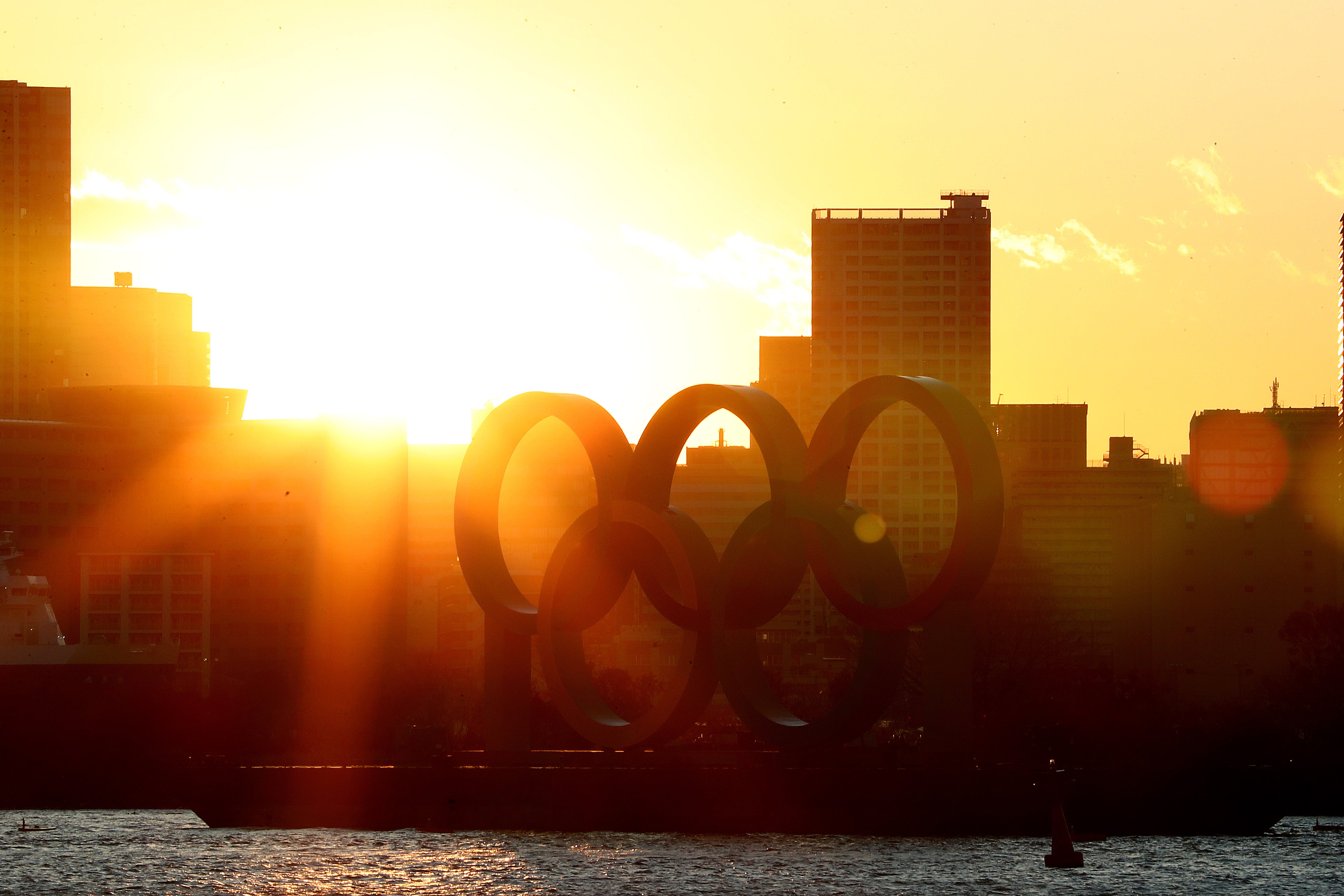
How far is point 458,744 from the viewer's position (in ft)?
283

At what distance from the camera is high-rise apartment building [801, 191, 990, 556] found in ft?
573

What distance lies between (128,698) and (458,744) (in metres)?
17.5

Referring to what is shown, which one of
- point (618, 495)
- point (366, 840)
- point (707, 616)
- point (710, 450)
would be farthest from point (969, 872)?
point (710, 450)

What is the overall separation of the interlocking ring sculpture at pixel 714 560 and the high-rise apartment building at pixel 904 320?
13056cm

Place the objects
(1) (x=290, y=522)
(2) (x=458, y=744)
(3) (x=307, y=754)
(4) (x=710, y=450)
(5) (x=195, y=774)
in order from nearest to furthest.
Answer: (5) (x=195, y=774) < (3) (x=307, y=754) < (2) (x=458, y=744) < (1) (x=290, y=522) < (4) (x=710, y=450)

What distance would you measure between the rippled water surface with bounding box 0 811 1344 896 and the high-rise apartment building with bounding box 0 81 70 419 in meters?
140

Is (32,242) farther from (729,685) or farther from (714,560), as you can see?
(729,685)

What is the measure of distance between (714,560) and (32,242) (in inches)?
5952

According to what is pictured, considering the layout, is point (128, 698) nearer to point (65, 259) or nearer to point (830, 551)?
point (830, 551)

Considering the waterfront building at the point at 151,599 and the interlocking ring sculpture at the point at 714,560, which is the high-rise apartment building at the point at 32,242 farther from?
the interlocking ring sculpture at the point at 714,560

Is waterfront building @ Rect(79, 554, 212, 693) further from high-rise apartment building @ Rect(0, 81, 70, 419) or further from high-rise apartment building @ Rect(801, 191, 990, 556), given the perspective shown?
high-rise apartment building @ Rect(801, 191, 990, 556)

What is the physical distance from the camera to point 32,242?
172125 mm

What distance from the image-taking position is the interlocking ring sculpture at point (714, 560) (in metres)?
38.8

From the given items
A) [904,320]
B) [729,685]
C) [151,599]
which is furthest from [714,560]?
[904,320]
